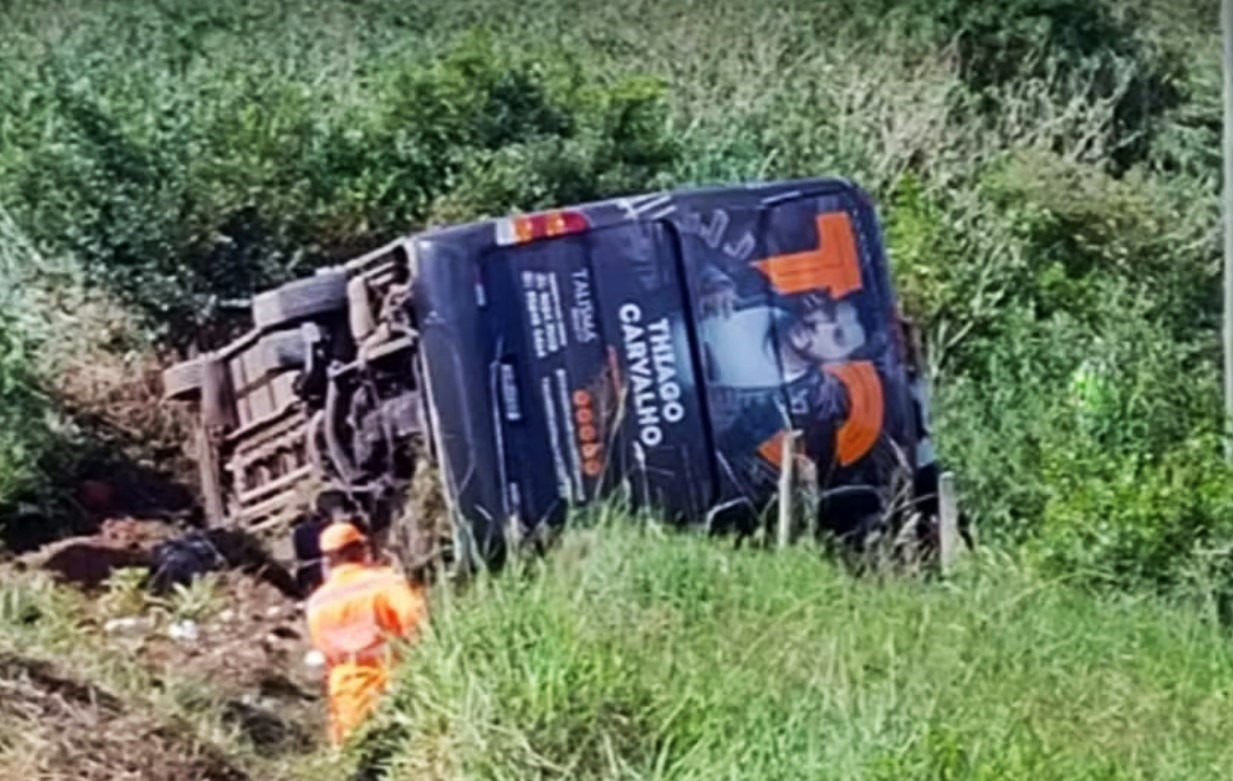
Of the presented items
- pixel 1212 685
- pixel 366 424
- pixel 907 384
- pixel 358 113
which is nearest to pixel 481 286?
pixel 366 424

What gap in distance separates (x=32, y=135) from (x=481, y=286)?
16.3 feet

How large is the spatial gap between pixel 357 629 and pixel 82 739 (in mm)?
1734

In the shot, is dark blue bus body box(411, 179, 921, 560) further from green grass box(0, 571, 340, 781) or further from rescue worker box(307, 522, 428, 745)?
green grass box(0, 571, 340, 781)

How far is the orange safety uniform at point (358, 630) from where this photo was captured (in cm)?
796

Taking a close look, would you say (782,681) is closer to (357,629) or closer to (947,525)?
(357,629)

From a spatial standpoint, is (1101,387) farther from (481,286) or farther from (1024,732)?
(1024,732)

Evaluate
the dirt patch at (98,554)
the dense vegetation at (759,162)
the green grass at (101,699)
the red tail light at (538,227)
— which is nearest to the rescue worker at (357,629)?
the green grass at (101,699)

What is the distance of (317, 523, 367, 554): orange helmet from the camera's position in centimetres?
921

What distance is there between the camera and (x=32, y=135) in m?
14.1

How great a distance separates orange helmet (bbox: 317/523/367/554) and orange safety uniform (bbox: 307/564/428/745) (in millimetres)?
198

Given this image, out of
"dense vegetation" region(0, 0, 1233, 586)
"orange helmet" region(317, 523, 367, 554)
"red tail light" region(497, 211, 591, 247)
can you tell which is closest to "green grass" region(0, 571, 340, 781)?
"orange helmet" region(317, 523, 367, 554)

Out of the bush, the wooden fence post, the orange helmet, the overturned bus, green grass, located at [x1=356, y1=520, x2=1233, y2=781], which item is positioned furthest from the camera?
the bush

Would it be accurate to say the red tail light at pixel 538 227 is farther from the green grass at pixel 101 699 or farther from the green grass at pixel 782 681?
the green grass at pixel 101 699

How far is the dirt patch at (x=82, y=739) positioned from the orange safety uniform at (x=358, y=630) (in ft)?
1.88
